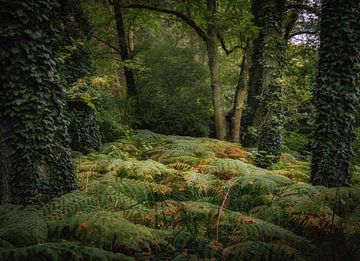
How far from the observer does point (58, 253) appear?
2312 millimetres

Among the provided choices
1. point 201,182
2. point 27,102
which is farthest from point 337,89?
point 27,102

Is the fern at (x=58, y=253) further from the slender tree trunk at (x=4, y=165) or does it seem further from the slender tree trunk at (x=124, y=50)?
the slender tree trunk at (x=124, y=50)

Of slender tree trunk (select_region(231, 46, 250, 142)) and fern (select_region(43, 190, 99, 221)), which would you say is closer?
fern (select_region(43, 190, 99, 221))

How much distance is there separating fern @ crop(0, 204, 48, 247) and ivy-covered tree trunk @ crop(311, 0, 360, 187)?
4221 millimetres

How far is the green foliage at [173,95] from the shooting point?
1248 centimetres

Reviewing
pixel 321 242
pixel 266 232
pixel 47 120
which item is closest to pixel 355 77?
pixel 321 242

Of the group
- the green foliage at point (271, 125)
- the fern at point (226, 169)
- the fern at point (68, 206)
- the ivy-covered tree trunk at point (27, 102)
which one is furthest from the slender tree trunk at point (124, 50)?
the fern at point (68, 206)

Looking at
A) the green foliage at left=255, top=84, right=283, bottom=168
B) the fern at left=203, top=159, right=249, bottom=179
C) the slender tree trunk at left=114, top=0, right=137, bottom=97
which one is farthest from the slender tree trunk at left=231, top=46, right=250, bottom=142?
the fern at left=203, top=159, right=249, bottom=179

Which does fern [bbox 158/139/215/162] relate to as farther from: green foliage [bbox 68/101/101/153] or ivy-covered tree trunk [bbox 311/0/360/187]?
ivy-covered tree trunk [bbox 311/0/360/187]

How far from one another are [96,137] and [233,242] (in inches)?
226

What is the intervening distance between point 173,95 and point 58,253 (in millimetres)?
10650

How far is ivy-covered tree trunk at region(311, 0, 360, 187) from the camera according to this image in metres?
5.05

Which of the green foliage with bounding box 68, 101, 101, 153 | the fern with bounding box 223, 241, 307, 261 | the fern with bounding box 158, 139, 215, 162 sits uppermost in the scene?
the green foliage with bounding box 68, 101, 101, 153

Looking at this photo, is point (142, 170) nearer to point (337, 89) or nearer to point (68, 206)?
point (68, 206)
